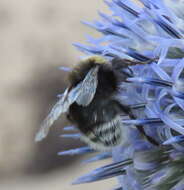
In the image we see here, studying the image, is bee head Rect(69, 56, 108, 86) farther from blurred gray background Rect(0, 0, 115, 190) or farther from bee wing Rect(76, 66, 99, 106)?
blurred gray background Rect(0, 0, 115, 190)

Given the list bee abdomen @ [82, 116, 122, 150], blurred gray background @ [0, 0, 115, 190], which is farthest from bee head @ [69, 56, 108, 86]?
blurred gray background @ [0, 0, 115, 190]

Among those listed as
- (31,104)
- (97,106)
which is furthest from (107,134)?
(31,104)

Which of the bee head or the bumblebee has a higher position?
the bee head

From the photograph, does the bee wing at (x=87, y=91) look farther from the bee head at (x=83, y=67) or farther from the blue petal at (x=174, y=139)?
the blue petal at (x=174, y=139)

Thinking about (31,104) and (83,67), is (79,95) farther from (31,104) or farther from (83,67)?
(31,104)

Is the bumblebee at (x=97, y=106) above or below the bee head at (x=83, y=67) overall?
below

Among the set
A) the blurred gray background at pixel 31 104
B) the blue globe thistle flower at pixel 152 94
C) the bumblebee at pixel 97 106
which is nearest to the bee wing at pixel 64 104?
the bumblebee at pixel 97 106
